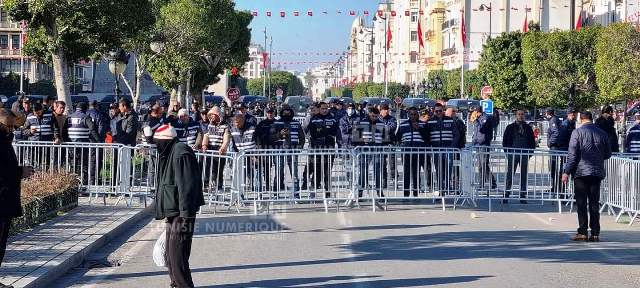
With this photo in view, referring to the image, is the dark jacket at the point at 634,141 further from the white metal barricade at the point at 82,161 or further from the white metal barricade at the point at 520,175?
the white metal barricade at the point at 82,161

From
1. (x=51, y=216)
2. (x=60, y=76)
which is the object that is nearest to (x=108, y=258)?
(x=51, y=216)

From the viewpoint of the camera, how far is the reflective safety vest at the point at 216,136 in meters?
18.5

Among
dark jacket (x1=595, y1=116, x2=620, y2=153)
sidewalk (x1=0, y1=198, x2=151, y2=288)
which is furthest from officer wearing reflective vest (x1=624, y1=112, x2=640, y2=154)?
sidewalk (x1=0, y1=198, x2=151, y2=288)

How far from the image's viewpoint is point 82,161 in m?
17.5

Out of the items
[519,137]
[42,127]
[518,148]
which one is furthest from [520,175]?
[42,127]

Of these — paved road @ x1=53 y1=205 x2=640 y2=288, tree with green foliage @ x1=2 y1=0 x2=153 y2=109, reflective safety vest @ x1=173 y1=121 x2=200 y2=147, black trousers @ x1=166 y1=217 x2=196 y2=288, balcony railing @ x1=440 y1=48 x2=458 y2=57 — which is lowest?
paved road @ x1=53 y1=205 x2=640 y2=288

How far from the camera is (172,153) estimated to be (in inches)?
362

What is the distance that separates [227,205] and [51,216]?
3.86 m

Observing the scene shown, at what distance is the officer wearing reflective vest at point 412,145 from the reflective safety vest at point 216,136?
3.39 m

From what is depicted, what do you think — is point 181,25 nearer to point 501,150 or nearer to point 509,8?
point 501,150

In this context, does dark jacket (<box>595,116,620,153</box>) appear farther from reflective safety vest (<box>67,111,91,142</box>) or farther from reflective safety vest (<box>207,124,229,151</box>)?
reflective safety vest (<box>67,111,91,142</box>)

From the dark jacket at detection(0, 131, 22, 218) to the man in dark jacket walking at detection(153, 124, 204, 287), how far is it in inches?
51.7

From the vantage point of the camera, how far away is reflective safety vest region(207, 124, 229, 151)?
1848 cm

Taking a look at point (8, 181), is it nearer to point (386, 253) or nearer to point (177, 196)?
point (177, 196)
